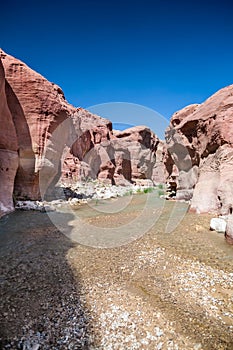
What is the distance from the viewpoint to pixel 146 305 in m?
2.68

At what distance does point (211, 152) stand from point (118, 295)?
8125mm

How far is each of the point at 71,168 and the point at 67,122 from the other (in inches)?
436

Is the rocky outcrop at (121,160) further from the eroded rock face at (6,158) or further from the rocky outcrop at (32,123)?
the eroded rock face at (6,158)

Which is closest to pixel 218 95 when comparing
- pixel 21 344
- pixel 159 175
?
pixel 21 344

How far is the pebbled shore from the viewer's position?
84.7 inches

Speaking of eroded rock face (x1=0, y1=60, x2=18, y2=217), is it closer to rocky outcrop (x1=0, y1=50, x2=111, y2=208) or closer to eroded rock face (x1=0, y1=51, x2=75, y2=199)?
rocky outcrop (x1=0, y1=50, x2=111, y2=208)

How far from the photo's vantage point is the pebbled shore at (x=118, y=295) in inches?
84.7

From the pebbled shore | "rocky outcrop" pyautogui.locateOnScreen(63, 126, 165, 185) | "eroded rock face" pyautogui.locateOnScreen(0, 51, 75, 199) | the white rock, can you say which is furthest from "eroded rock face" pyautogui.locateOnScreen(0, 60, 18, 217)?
"rocky outcrop" pyautogui.locateOnScreen(63, 126, 165, 185)

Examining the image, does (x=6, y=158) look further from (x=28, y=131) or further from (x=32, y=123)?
(x=32, y=123)

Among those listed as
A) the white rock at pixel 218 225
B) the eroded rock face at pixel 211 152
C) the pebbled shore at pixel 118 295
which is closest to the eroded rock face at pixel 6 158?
the pebbled shore at pixel 118 295

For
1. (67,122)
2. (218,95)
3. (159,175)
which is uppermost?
(218,95)

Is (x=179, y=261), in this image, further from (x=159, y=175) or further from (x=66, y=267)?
(x=159, y=175)

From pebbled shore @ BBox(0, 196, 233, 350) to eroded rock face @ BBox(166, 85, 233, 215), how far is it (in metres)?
2.76

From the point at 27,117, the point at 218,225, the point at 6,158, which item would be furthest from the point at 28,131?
the point at 218,225
